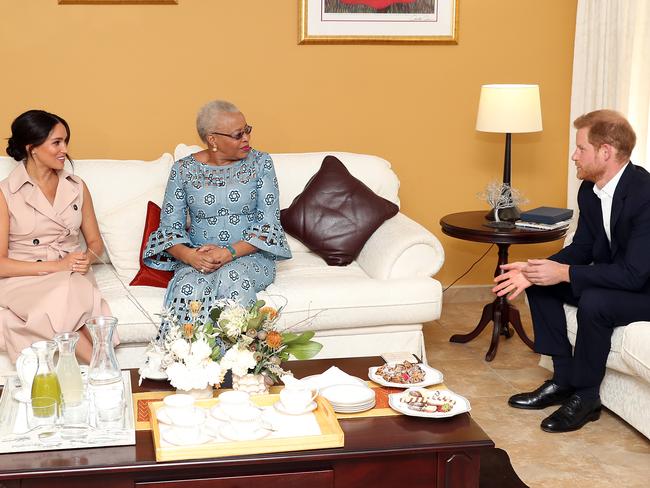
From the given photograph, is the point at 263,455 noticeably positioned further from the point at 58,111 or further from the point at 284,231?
the point at 58,111

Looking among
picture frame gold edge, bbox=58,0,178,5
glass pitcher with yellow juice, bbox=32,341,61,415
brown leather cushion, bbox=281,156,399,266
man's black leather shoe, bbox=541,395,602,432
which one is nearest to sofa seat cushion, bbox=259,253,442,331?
brown leather cushion, bbox=281,156,399,266

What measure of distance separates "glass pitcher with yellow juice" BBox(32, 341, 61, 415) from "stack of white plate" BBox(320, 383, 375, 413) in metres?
0.77

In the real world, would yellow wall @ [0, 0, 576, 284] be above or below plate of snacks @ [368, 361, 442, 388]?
above

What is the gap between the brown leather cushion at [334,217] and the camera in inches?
168

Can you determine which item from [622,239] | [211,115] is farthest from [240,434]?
[622,239]

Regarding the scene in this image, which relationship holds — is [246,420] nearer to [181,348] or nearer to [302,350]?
[181,348]

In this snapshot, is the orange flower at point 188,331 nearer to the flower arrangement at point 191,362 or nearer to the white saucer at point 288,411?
the flower arrangement at point 191,362

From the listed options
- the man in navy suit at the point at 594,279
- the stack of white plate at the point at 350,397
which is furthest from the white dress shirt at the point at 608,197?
the stack of white plate at the point at 350,397

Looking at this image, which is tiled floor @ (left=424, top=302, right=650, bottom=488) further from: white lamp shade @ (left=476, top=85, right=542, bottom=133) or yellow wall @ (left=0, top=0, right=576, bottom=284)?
white lamp shade @ (left=476, top=85, right=542, bottom=133)

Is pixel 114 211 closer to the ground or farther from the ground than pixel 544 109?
closer to the ground

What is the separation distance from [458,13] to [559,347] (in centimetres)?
209

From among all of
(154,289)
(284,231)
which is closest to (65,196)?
(154,289)

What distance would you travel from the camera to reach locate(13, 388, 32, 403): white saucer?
2583 millimetres

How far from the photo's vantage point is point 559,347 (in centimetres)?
381
